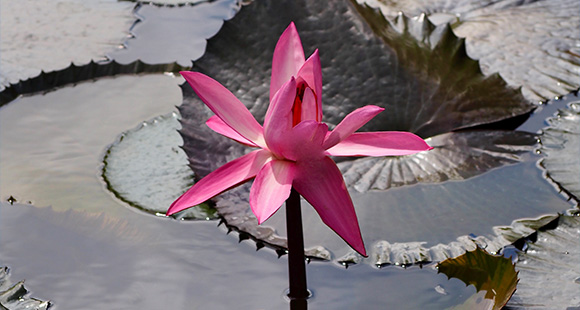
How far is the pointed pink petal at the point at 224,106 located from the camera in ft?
2.52

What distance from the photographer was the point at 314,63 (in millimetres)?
769

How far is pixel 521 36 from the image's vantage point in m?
1.66

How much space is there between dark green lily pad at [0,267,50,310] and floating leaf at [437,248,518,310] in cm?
62

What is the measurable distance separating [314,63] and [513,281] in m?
0.40

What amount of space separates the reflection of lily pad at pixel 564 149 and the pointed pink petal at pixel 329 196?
0.63 meters

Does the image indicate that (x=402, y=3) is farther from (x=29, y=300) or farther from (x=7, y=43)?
(x=29, y=300)

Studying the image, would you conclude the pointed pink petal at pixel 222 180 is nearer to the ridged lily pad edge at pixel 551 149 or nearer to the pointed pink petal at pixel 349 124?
the pointed pink petal at pixel 349 124

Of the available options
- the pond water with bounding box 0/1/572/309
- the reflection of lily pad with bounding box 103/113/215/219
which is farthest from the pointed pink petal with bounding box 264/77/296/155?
the reflection of lily pad with bounding box 103/113/215/219

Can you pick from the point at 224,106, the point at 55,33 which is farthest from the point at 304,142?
the point at 55,33

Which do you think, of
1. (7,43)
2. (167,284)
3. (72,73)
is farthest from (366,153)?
(7,43)

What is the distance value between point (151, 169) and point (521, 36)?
3.31 ft

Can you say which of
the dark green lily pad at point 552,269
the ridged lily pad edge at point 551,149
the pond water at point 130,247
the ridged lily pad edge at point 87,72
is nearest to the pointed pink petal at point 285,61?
the pond water at point 130,247

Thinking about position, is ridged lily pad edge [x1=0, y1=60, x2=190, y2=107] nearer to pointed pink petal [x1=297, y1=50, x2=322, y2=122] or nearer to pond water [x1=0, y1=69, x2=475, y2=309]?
pond water [x1=0, y1=69, x2=475, y2=309]

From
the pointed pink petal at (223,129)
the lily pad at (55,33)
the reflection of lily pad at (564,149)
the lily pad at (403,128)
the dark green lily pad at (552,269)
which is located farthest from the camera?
the lily pad at (55,33)
